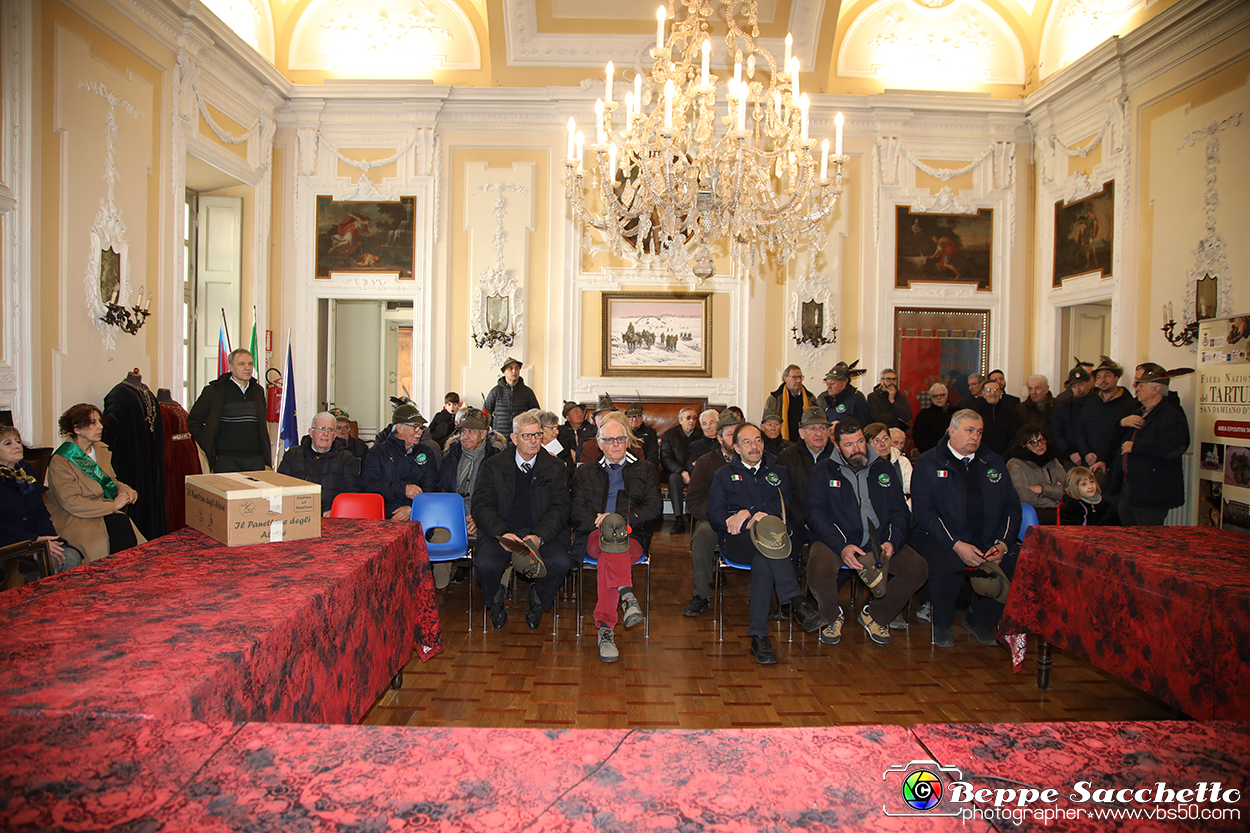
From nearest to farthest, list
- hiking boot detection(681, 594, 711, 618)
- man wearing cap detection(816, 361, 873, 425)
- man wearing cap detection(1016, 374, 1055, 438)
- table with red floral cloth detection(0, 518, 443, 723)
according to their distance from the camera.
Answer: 1. table with red floral cloth detection(0, 518, 443, 723)
2. hiking boot detection(681, 594, 711, 618)
3. man wearing cap detection(1016, 374, 1055, 438)
4. man wearing cap detection(816, 361, 873, 425)

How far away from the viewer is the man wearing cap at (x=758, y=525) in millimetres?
4086

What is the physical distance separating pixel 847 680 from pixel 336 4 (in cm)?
1070

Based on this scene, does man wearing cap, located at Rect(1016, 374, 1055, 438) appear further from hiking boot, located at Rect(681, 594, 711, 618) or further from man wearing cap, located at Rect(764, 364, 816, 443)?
hiking boot, located at Rect(681, 594, 711, 618)

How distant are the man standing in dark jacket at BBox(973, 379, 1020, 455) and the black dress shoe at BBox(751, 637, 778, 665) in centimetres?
480

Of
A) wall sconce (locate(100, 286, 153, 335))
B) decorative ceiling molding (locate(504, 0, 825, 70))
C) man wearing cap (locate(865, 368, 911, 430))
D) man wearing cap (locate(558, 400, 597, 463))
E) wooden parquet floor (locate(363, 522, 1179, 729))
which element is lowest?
wooden parquet floor (locate(363, 522, 1179, 729))

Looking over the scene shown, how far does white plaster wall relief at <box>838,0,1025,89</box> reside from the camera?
9883mm

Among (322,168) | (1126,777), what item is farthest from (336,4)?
(1126,777)

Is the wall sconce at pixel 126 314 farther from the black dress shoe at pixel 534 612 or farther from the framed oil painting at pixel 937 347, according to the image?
the framed oil painting at pixel 937 347

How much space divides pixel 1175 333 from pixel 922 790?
8.19m

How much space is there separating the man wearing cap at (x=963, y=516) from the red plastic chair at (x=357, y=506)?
349 cm

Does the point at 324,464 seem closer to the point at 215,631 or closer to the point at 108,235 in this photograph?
the point at 215,631

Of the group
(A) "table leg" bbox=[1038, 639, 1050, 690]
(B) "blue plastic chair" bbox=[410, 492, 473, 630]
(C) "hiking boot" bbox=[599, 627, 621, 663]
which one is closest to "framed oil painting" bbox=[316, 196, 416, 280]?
(B) "blue plastic chair" bbox=[410, 492, 473, 630]

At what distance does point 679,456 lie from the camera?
768 centimetres

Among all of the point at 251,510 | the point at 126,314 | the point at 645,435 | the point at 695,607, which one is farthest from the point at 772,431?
the point at 126,314
